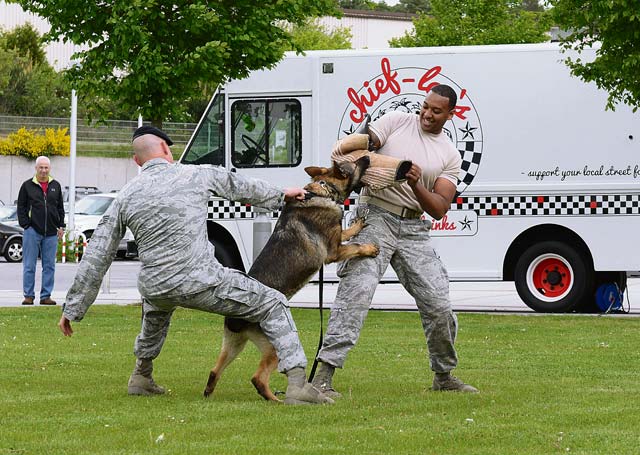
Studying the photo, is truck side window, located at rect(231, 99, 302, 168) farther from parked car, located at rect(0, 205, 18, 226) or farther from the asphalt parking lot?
parked car, located at rect(0, 205, 18, 226)

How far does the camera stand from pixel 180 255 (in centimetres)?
752

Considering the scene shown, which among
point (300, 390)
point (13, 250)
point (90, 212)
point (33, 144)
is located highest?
point (33, 144)

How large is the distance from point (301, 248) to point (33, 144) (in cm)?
4063

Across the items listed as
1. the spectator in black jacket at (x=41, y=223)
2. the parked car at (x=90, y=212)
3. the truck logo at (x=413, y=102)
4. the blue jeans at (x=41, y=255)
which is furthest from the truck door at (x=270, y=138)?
the parked car at (x=90, y=212)

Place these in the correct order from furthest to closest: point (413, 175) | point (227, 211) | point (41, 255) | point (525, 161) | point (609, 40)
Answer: point (227, 211) < point (41, 255) < point (525, 161) < point (609, 40) < point (413, 175)

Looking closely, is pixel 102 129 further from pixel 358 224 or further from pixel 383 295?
pixel 358 224

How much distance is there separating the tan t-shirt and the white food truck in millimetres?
7579

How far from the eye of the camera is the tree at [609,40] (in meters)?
13.7

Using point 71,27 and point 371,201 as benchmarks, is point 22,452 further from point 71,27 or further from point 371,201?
point 71,27

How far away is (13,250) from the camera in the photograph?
98.5 ft

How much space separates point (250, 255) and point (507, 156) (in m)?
3.63

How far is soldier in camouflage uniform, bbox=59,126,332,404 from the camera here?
754 cm

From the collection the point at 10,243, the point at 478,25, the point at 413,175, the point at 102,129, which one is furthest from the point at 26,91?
the point at 413,175

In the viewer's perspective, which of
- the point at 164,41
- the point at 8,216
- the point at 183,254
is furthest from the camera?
the point at 8,216
